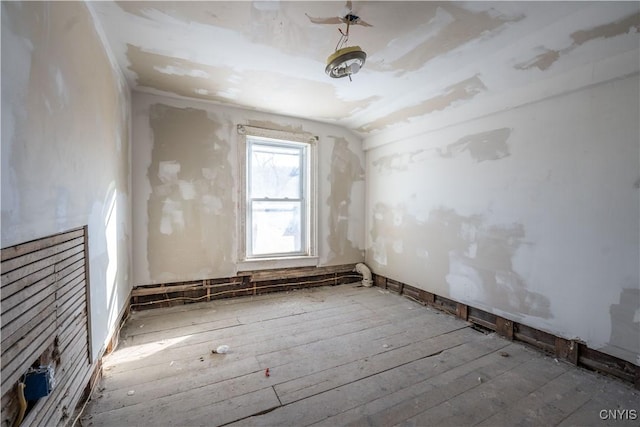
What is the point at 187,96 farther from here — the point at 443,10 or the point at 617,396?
the point at 617,396

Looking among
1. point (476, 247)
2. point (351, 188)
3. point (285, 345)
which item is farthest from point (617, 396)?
point (351, 188)

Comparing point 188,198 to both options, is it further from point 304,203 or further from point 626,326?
point 626,326

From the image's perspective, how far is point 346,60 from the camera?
1.77m

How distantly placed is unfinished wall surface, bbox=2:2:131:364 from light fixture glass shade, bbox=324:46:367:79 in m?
1.43

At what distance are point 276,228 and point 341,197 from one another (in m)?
1.12

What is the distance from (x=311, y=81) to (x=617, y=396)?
3.35 meters

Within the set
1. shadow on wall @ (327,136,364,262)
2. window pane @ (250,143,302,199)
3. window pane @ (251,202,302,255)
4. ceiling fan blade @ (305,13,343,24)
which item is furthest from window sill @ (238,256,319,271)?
ceiling fan blade @ (305,13,343,24)

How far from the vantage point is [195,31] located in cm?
194

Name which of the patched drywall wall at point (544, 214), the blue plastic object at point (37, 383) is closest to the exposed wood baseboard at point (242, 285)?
the patched drywall wall at point (544, 214)

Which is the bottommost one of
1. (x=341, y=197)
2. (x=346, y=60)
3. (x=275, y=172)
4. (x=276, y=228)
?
(x=276, y=228)

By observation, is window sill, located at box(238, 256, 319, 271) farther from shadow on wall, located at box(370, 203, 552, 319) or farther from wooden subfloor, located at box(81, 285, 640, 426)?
shadow on wall, located at box(370, 203, 552, 319)

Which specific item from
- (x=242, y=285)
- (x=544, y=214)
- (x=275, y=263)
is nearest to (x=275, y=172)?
(x=275, y=263)

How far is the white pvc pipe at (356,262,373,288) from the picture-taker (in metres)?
4.13

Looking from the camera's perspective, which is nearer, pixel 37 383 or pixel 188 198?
pixel 37 383
